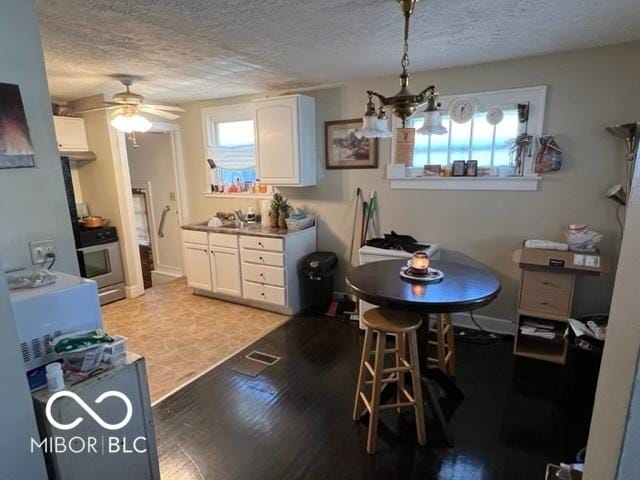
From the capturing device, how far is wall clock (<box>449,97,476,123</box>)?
10.3ft

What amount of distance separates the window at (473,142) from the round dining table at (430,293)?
121 centimetres

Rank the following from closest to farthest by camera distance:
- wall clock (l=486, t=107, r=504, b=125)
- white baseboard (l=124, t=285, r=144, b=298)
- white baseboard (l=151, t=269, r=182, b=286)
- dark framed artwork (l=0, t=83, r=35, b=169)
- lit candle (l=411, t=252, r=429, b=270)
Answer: dark framed artwork (l=0, t=83, r=35, b=169)
lit candle (l=411, t=252, r=429, b=270)
wall clock (l=486, t=107, r=504, b=125)
white baseboard (l=124, t=285, r=144, b=298)
white baseboard (l=151, t=269, r=182, b=286)

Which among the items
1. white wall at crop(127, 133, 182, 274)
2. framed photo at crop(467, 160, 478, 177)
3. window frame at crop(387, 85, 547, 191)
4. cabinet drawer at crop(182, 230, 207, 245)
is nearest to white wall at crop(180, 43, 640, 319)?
window frame at crop(387, 85, 547, 191)

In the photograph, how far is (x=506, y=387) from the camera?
100 inches

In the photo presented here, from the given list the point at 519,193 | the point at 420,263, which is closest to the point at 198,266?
the point at 420,263

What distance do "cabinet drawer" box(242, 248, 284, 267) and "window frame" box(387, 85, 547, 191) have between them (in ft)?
4.66

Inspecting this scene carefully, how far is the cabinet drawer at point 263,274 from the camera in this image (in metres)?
3.75

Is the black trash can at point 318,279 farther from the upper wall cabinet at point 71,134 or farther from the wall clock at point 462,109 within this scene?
the upper wall cabinet at point 71,134

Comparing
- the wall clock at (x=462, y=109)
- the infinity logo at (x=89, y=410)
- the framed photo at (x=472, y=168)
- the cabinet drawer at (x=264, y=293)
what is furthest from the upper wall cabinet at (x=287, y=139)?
the infinity logo at (x=89, y=410)

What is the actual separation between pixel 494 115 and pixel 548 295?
4.93ft

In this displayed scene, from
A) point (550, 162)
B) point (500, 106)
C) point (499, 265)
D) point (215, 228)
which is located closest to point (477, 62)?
point (500, 106)

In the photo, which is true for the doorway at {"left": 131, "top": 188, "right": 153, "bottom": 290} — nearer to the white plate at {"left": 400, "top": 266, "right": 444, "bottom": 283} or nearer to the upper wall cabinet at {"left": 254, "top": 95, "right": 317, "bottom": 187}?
the upper wall cabinet at {"left": 254, "top": 95, "right": 317, "bottom": 187}

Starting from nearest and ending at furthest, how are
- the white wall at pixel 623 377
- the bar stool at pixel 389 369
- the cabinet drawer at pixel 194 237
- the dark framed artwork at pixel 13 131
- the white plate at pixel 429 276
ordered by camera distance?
1. the white wall at pixel 623 377
2. the dark framed artwork at pixel 13 131
3. the bar stool at pixel 389 369
4. the white plate at pixel 429 276
5. the cabinet drawer at pixel 194 237

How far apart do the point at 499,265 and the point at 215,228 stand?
9.54 ft
